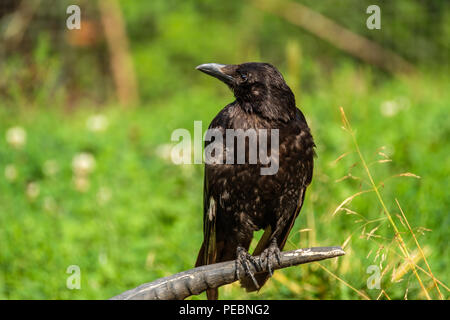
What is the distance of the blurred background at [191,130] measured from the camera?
260 cm

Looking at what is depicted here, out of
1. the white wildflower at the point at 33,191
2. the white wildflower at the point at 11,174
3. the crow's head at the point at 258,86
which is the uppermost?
the crow's head at the point at 258,86

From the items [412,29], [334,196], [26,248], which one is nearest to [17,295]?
[26,248]

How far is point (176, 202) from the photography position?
366cm

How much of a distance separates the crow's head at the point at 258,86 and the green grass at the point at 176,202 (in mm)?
781

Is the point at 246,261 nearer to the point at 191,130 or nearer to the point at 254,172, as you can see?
the point at 254,172

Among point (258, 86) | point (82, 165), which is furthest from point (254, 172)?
point (82, 165)

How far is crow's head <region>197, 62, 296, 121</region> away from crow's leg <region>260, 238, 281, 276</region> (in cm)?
42

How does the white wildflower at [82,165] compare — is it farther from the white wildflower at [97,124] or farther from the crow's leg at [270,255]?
the crow's leg at [270,255]

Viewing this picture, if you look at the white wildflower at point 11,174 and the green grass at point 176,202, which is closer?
the green grass at point 176,202

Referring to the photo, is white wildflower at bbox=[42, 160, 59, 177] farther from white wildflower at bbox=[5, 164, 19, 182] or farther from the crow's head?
the crow's head

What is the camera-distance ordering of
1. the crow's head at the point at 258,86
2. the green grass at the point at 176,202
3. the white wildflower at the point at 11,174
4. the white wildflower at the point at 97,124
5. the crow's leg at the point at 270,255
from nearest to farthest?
1. the crow's head at the point at 258,86
2. the crow's leg at the point at 270,255
3. the green grass at the point at 176,202
4. the white wildflower at the point at 11,174
5. the white wildflower at the point at 97,124

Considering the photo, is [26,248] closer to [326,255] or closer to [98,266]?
[98,266]

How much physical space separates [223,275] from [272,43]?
17.6ft

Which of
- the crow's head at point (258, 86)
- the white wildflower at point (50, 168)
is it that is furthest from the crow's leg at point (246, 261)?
the white wildflower at point (50, 168)
